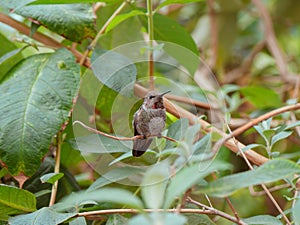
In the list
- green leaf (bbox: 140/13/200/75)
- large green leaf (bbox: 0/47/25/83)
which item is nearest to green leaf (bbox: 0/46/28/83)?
large green leaf (bbox: 0/47/25/83)

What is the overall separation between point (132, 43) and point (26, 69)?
0.24 m

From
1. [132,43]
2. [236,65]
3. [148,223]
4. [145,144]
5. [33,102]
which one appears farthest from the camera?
[236,65]

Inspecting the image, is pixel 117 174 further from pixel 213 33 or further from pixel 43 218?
pixel 213 33

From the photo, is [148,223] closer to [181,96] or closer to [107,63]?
[107,63]

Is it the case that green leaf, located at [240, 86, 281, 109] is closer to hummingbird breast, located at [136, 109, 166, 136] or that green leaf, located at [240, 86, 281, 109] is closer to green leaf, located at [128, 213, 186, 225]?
hummingbird breast, located at [136, 109, 166, 136]

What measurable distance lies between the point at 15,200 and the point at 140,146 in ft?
0.54

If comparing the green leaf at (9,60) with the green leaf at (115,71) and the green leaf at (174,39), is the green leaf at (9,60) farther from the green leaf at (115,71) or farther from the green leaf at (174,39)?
the green leaf at (174,39)

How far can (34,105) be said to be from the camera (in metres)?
0.72

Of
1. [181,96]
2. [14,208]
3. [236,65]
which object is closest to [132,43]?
[181,96]

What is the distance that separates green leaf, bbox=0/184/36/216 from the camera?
1.98 ft

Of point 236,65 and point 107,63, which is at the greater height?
point 107,63

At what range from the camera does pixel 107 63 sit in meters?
0.79

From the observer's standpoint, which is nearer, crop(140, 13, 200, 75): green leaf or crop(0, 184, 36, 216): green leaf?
crop(0, 184, 36, 216): green leaf

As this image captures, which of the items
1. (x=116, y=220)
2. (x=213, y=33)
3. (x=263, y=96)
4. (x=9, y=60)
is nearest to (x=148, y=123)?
(x=116, y=220)
